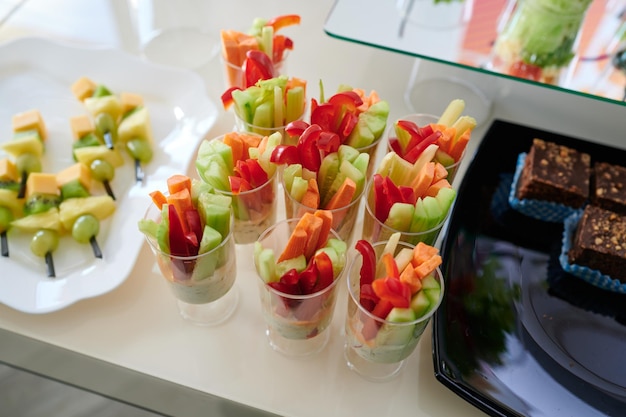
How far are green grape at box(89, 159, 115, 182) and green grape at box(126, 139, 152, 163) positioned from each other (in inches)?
2.6

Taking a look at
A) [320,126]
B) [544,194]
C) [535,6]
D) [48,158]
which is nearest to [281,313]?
[320,126]

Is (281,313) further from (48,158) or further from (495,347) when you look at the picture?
(48,158)

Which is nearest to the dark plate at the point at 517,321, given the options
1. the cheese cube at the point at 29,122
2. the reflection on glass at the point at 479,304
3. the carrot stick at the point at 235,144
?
the reflection on glass at the point at 479,304

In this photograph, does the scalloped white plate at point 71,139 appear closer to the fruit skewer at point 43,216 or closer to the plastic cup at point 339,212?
the fruit skewer at point 43,216

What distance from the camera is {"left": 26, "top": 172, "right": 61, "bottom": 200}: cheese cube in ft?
3.83

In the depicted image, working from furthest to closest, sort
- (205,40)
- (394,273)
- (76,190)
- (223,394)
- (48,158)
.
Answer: (205,40) → (48,158) → (76,190) → (223,394) → (394,273)

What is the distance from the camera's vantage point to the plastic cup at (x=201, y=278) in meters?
0.89

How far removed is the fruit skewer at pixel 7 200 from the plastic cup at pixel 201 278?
1.24 ft

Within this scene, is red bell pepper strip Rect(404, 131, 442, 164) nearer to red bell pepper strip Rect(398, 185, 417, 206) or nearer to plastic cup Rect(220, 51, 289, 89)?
red bell pepper strip Rect(398, 185, 417, 206)

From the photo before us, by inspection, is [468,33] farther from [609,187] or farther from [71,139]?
[71,139]

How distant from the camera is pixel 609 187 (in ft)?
3.98

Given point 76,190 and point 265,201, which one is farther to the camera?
point 76,190

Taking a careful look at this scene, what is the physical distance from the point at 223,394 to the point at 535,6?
1.09m

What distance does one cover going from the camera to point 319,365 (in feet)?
3.30
